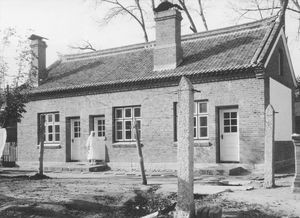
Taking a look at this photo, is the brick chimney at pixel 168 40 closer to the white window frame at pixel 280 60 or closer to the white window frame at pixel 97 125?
the white window frame at pixel 97 125

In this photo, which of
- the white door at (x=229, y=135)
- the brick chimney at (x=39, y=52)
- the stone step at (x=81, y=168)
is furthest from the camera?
the brick chimney at (x=39, y=52)

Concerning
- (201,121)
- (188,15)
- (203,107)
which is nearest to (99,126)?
(201,121)

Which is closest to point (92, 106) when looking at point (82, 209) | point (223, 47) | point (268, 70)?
point (223, 47)

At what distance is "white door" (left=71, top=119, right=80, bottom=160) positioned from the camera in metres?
21.0

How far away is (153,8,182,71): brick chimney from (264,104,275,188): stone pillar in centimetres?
759

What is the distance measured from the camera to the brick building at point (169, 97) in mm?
16172

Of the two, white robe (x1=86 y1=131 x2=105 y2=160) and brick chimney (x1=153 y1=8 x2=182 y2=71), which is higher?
brick chimney (x1=153 y1=8 x2=182 y2=71)

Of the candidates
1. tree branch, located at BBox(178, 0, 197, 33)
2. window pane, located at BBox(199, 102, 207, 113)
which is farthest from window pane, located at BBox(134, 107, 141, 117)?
tree branch, located at BBox(178, 0, 197, 33)

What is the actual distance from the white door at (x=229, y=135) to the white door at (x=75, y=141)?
25.3 ft

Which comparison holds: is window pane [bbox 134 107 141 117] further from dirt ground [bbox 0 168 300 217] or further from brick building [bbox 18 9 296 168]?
dirt ground [bbox 0 168 300 217]

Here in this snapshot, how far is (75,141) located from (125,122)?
3.42 m

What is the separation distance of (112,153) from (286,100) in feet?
28.7

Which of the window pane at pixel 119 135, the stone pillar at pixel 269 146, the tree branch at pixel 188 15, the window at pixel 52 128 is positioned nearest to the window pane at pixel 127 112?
the window pane at pixel 119 135

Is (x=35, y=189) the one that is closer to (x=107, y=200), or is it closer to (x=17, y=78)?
(x=107, y=200)
